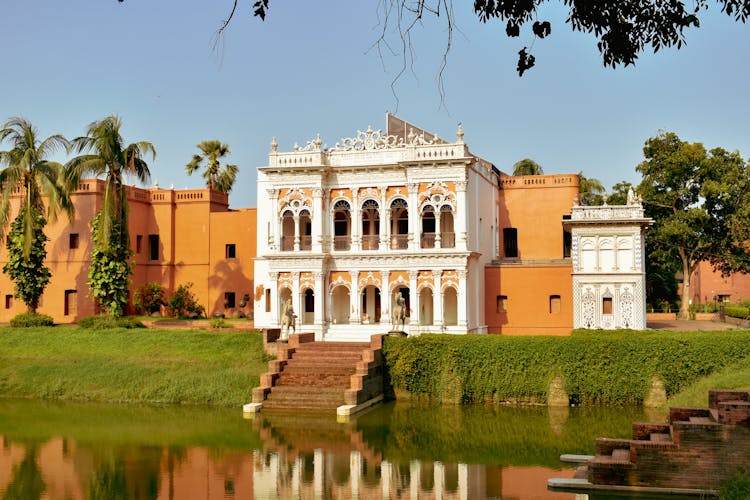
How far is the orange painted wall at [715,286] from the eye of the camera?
2061 inches

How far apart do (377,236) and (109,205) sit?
9775mm

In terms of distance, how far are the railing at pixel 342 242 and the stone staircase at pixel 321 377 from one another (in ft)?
19.2

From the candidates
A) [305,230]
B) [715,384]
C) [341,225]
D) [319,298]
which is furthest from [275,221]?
[715,384]

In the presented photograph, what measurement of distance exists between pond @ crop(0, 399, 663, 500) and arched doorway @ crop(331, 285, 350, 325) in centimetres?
826

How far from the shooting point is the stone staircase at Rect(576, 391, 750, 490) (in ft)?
41.7

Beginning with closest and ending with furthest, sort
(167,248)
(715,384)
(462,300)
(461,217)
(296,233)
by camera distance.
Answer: (715,384) < (462,300) < (461,217) < (296,233) < (167,248)

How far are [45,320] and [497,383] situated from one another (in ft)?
57.4

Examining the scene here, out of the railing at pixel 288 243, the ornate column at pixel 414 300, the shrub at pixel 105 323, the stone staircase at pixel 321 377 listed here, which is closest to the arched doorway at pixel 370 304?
the ornate column at pixel 414 300

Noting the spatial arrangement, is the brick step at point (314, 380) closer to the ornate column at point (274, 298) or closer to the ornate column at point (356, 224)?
the ornate column at point (274, 298)

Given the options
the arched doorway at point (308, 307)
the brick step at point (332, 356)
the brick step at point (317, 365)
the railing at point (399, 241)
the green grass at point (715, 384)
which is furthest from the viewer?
the arched doorway at point (308, 307)

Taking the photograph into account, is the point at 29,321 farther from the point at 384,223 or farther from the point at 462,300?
the point at 462,300

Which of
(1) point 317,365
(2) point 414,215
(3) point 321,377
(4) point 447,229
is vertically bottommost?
(3) point 321,377

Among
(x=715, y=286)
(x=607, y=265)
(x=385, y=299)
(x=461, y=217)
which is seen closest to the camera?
(x=461, y=217)

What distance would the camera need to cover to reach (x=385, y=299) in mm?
29844
